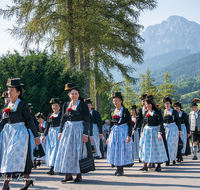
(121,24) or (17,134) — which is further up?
(121,24)

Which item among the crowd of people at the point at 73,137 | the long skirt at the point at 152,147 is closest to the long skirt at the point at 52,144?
the crowd of people at the point at 73,137

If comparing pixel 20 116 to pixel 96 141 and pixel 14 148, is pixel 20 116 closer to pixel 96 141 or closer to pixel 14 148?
pixel 14 148

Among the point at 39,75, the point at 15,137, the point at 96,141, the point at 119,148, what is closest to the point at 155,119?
the point at 119,148

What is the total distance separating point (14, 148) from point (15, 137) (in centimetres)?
22

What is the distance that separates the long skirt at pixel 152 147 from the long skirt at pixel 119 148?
3.18ft

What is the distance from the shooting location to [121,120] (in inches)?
302

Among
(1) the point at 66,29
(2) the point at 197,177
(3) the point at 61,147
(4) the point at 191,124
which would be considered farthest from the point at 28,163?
(1) the point at 66,29

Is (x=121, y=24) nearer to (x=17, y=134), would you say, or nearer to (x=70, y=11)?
(x=70, y=11)

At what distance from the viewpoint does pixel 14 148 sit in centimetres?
517

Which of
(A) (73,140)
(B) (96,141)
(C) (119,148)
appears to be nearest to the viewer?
(A) (73,140)

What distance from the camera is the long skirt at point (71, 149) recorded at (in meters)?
6.21

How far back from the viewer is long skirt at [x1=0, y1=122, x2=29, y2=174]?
16.7 feet

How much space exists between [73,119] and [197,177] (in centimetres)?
366

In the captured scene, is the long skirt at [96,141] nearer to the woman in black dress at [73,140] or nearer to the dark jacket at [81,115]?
the woman in black dress at [73,140]
